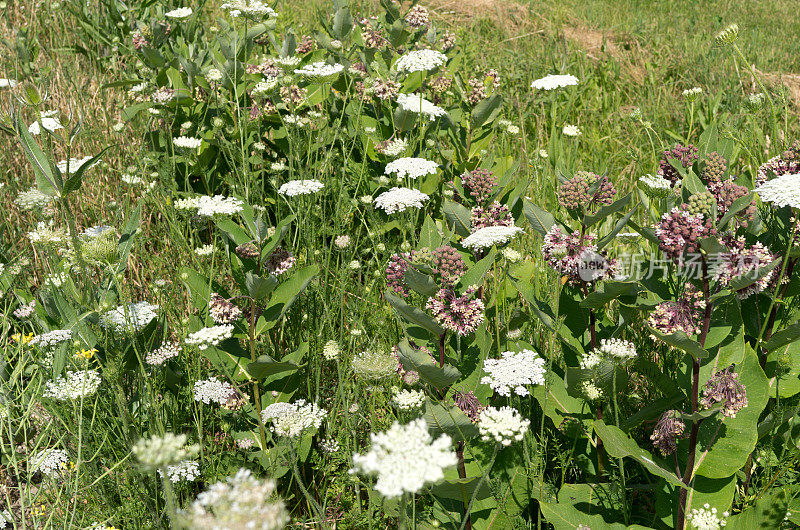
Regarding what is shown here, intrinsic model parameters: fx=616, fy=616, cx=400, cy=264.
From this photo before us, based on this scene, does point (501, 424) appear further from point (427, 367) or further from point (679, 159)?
point (679, 159)

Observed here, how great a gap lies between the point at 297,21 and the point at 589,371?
5737 mm

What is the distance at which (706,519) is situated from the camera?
1645mm

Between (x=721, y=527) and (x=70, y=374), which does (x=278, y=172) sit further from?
(x=721, y=527)

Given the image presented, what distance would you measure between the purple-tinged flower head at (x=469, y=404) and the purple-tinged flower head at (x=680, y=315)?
560 mm

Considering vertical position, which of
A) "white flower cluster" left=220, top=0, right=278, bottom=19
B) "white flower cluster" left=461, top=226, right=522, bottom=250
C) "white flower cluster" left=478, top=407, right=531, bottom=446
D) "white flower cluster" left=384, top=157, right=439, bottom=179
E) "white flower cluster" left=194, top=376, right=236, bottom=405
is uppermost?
"white flower cluster" left=220, top=0, right=278, bottom=19

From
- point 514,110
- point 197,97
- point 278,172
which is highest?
point 197,97

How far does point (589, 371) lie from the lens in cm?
183

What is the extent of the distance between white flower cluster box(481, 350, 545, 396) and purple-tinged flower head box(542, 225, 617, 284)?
297 millimetres

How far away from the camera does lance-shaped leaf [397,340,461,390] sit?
5.56ft

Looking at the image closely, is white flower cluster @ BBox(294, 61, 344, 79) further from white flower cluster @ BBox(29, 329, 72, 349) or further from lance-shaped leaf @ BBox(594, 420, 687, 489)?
lance-shaped leaf @ BBox(594, 420, 687, 489)

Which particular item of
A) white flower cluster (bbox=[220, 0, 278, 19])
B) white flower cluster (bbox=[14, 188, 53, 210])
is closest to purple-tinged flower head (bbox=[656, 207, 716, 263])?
white flower cluster (bbox=[220, 0, 278, 19])

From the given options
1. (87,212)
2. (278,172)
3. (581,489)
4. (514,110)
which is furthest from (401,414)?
(514,110)

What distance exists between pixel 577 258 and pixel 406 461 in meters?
1.03

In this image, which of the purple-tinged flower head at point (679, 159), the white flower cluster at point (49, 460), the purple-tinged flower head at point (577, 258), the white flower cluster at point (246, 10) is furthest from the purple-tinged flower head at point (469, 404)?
the white flower cluster at point (246, 10)
